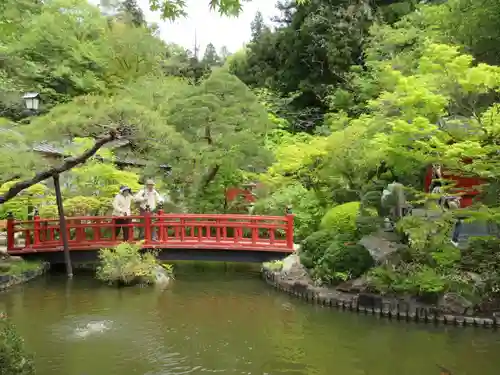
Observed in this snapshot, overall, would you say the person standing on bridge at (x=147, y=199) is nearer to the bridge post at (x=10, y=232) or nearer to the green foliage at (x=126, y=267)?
the green foliage at (x=126, y=267)

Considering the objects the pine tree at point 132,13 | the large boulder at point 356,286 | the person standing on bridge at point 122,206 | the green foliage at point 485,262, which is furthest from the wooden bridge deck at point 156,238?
A: the pine tree at point 132,13

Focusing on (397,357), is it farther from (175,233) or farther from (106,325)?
(175,233)

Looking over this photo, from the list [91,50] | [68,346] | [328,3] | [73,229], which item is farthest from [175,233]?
[328,3]

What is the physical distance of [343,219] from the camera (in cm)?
1436

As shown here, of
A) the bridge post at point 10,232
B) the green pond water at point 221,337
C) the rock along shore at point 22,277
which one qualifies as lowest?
the green pond water at point 221,337

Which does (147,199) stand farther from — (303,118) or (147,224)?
(303,118)

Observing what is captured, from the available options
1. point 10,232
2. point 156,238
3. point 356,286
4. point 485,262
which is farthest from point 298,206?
point 10,232

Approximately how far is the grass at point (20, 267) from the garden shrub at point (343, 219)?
8384mm

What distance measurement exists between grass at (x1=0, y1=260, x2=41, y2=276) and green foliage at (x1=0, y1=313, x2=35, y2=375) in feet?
28.2

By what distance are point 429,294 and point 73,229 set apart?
1133cm

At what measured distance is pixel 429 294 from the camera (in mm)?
11367

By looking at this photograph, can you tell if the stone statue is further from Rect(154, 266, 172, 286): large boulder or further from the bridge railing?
Rect(154, 266, 172, 286): large boulder

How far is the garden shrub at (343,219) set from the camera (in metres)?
14.2

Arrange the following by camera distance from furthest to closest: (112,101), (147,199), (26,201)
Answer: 1. (26,201)
2. (147,199)
3. (112,101)
